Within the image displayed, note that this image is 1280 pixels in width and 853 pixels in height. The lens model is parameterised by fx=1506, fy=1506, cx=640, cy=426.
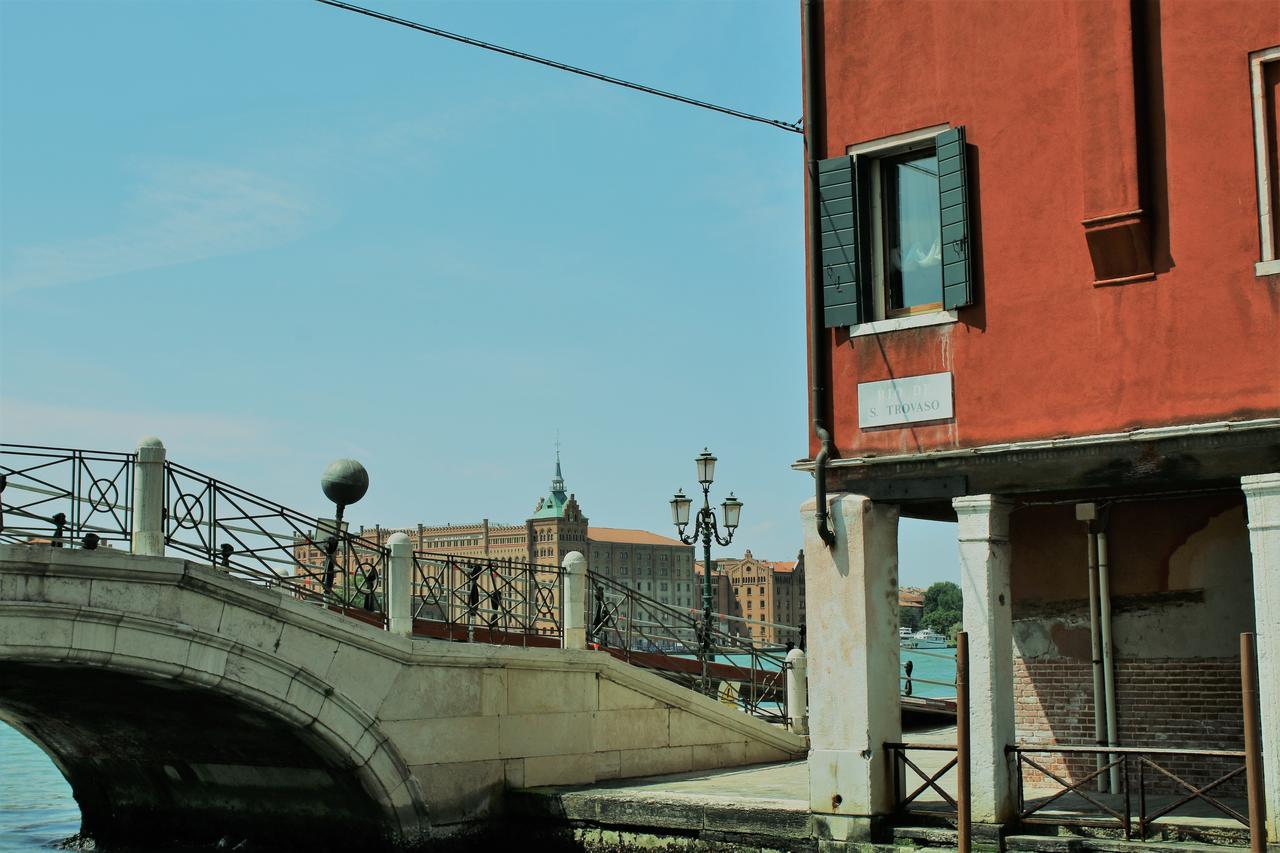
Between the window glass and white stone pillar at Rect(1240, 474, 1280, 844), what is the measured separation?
2.79 metres

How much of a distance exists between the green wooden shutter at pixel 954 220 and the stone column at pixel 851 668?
1.71m

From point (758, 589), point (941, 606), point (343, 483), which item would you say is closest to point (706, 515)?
point (343, 483)

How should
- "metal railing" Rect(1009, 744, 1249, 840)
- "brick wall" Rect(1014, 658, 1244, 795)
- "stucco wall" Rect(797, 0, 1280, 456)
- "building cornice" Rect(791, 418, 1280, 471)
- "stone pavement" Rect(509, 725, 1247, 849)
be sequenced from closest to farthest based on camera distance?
"metal railing" Rect(1009, 744, 1249, 840) → "building cornice" Rect(791, 418, 1280, 471) → "stucco wall" Rect(797, 0, 1280, 456) → "stone pavement" Rect(509, 725, 1247, 849) → "brick wall" Rect(1014, 658, 1244, 795)

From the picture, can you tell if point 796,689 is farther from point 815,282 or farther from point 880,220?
point 880,220

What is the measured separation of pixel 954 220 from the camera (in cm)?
1099

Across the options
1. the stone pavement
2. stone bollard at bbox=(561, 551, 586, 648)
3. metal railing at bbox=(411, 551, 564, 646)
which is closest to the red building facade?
A: the stone pavement

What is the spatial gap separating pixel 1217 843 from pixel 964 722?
5.73ft

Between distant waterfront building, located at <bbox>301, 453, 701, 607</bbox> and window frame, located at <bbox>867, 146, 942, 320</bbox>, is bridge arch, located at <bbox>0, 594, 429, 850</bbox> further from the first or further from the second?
distant waterfront building, located at <bbox>301, 453, 701, 607</bbox>

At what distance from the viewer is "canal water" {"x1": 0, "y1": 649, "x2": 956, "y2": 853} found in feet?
62.9

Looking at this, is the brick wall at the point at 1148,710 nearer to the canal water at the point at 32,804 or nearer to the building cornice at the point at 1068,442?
the building cornice at the point at 1068,442

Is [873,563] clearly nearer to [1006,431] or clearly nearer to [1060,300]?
[1006,431]

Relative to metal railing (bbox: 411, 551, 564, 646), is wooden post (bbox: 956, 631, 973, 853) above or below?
below

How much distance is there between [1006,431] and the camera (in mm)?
10773

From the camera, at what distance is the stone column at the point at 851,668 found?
11094 millimetres
